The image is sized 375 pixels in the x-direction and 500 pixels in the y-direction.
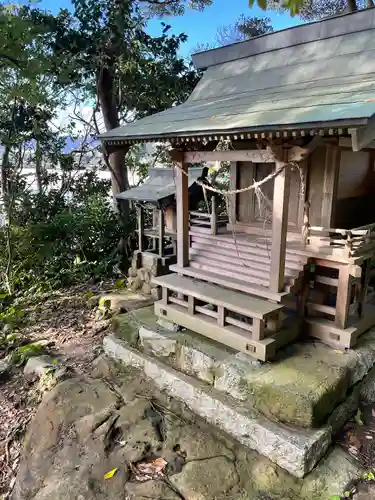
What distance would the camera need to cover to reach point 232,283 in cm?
614

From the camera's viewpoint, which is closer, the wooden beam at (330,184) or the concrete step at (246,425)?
the concrete step at (246,425)

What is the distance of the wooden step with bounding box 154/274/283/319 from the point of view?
5.38 meters

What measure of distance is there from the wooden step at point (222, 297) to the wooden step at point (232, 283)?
10cm

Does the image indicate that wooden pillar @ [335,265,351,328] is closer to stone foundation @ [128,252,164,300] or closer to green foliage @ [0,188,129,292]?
stone foundation @ [128,252,164,300]

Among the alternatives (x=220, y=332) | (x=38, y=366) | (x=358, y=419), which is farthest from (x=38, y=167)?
(x=358, y=419)

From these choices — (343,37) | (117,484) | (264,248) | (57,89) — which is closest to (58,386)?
(117,484)

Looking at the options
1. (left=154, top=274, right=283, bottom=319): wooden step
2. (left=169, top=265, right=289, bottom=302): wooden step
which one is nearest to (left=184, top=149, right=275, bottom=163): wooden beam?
(left=169, top=265, right=289, bottom=302): wooden step

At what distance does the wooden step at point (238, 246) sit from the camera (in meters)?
6.04

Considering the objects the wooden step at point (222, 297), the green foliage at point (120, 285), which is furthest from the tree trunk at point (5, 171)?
the wooden step at point (222, 297)

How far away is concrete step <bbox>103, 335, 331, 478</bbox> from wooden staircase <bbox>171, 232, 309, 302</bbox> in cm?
173

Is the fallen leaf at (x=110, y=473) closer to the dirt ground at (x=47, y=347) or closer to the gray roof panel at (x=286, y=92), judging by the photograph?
the dirt ground at (x=47, y=347)

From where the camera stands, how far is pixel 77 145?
15031 millimetres

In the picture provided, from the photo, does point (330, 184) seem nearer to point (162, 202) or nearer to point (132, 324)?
point (162, 202)

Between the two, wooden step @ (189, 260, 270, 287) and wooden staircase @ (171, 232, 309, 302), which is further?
wooden step @ (189, 260, 270, 287)
